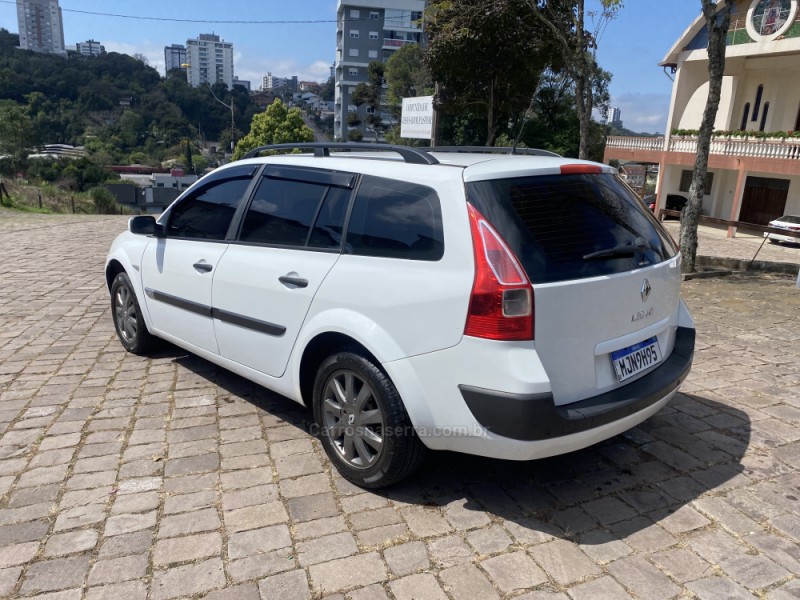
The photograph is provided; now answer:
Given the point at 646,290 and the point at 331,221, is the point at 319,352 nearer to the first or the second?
the point at 331,221

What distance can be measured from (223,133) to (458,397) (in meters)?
101

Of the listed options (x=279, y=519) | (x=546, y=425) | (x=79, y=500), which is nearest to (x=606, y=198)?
(x=546, y=425)

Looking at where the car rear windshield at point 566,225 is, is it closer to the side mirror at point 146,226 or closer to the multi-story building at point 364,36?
the side mirror at point 146,226

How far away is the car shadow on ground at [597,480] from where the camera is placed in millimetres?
2926

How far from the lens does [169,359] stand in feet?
16.7

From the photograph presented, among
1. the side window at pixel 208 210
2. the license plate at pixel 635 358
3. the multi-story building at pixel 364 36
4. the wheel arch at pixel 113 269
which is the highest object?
the multi-story building at pixel 364 36

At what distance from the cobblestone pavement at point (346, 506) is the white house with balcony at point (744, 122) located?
2333 centimetres

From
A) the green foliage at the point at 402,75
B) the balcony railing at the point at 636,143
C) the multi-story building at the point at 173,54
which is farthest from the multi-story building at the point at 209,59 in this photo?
the balcony railing at the point at 636,143

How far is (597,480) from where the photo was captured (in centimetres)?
328

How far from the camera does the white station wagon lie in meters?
2.62

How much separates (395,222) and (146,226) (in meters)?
2.46

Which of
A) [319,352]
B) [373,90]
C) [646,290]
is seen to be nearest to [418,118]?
[319,352]

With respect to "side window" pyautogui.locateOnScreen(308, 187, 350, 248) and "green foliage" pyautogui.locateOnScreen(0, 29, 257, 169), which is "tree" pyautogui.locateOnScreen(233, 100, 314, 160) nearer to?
"side window" pyautogui.locateOnScreen(308, 187, 350, 248)

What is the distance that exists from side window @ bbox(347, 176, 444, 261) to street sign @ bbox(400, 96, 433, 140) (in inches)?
552
